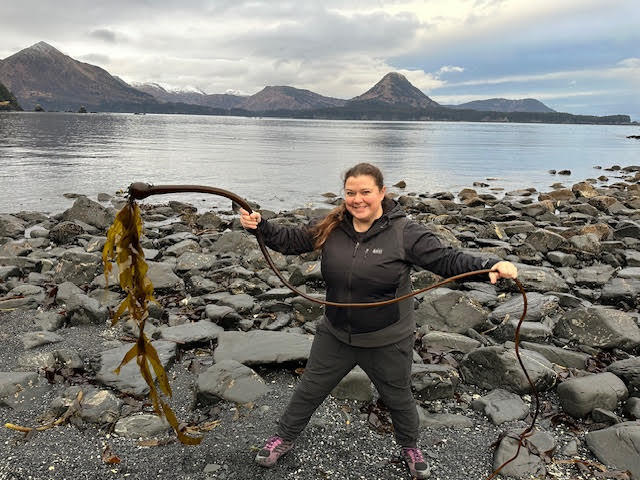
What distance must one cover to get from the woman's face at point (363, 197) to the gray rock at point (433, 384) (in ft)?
8.60

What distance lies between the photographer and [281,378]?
5609 mm

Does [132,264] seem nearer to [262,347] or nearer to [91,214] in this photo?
[262,347]

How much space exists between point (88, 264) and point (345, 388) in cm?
650

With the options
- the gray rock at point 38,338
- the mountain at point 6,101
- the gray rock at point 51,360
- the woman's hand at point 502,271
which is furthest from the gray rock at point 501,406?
the mountain at point 6,101

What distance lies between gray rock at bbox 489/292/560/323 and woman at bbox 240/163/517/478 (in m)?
4.12

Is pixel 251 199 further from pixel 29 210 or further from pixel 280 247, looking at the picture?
pixel 280 247

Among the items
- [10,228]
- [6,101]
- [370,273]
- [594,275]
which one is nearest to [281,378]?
[370,273]

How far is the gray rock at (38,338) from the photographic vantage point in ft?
20.3

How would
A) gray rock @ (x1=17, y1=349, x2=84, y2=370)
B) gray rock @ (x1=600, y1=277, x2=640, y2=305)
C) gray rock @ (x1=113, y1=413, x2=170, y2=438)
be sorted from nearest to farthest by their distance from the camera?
gray rock @ (x1=113, y1=413, x2=170, y2=438) → gray rock @ (x1=17, y1=349, x2=84, y2=370) → gray rock @ (x1=600, y1=277, x2=640, y2=305)

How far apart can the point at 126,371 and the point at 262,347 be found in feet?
5.35

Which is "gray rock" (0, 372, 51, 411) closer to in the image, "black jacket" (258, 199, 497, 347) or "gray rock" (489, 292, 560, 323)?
"black jacket" (258, 199, 497, 347)

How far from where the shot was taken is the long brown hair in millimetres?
3604

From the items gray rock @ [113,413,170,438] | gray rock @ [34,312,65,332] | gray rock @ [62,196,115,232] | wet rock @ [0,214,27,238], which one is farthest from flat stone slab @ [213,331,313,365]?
wet rock @ [0,214,27,238]

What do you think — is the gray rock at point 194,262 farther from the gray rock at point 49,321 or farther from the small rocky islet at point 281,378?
the gray rock at point 49,321
